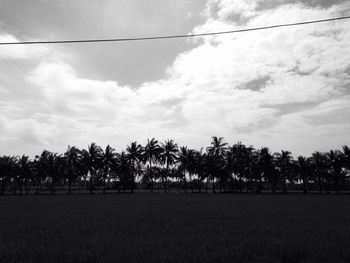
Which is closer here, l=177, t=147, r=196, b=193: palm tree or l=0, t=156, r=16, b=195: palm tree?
l=0, t=156, r=16, b=195: palm tree

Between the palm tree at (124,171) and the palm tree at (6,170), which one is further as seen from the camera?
the palm tree at (124,171)

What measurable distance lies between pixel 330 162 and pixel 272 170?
13910mm

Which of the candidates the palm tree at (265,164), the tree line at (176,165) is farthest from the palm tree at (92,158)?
the palm tree at (265,164)

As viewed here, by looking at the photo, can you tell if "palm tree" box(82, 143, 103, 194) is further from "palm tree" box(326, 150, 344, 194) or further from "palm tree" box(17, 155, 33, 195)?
"palm tree" box(326, 150, 344, 194)

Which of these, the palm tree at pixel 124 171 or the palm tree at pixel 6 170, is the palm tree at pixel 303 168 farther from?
the palm tree at pixel 6 170

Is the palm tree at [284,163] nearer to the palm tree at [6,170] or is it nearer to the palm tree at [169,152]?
the palm tree at [169,152]

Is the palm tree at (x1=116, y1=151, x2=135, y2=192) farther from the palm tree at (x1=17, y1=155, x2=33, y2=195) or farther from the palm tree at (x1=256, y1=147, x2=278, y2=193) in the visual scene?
the palm tree at (x1=256, y1=147, x2=278, y2=193)

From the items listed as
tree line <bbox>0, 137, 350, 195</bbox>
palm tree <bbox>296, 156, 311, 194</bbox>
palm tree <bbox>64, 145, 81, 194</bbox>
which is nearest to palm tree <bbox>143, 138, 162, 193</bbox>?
tree line <bbox>0, 137, 350, 195</bbox>

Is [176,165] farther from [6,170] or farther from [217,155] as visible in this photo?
[6,170]

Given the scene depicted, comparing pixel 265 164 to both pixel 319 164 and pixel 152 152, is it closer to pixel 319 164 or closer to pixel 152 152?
pixel 319 164

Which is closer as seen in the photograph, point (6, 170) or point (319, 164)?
point (6, 170)

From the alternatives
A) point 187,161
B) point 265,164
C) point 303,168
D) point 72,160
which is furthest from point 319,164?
point 72,160

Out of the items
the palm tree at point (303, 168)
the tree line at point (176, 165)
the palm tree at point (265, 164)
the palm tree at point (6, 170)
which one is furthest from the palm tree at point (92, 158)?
the palm tree at point (303, 168)

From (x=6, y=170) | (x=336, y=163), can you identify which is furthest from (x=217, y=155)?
(x=6, y=170)
